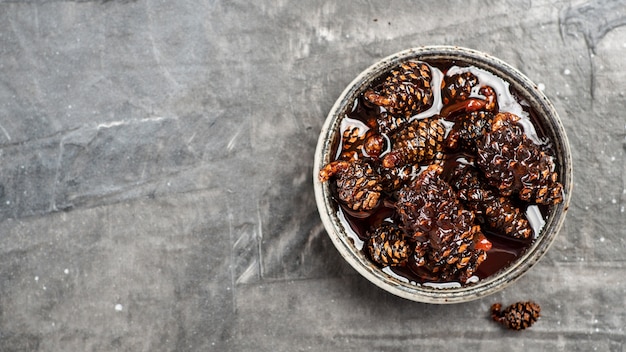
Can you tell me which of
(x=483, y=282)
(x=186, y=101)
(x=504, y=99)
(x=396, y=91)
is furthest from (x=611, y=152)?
(x=186, y=101)

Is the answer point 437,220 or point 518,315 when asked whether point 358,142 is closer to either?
point 437,220

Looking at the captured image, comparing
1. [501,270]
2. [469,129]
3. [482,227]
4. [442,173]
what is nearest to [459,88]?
[469,129]

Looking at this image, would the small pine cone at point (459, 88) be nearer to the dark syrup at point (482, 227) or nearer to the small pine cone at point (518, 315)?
the dark syrup at point (482, 227)

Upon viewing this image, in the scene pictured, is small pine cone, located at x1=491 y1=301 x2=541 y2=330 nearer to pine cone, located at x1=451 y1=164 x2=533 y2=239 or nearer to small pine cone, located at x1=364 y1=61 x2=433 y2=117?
pine cone, located at x1=451 y1=164 x2=533 y2=239

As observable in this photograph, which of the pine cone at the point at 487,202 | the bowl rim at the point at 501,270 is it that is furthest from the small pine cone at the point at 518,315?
the pine cone at the point at 487,202

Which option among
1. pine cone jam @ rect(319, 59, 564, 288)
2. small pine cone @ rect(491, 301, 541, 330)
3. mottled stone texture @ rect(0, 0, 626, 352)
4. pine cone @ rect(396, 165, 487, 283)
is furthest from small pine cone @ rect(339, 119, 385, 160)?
small pine cone @ rect(491, 301, 541, 330)
